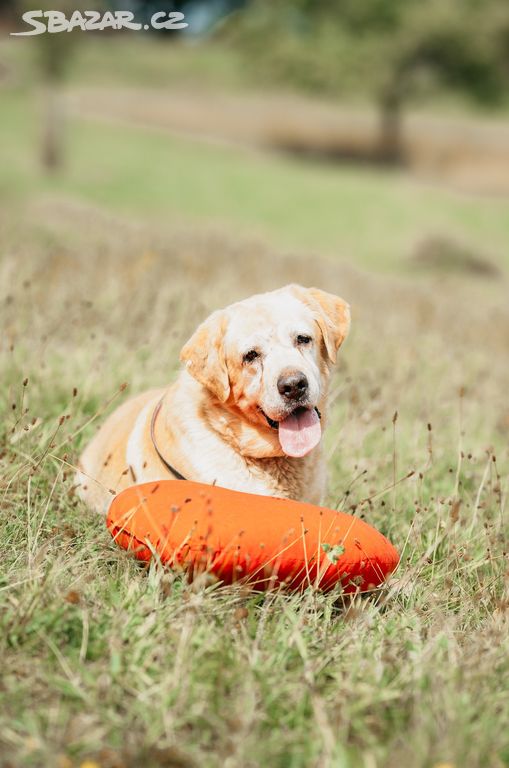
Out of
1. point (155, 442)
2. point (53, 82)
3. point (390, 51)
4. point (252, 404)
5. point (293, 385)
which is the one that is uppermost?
point (293, 385)

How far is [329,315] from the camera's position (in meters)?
3.72

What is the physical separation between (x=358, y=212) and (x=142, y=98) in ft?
58.6

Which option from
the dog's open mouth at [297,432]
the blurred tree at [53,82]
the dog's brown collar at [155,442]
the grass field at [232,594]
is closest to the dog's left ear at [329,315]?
the dog's open mouth at [297,432]

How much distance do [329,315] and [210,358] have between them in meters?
0.62

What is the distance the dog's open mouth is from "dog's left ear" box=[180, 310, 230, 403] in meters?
0.23

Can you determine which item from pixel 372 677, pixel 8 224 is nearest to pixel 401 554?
pixel 372 677

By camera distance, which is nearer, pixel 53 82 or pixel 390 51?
pixel 53 82

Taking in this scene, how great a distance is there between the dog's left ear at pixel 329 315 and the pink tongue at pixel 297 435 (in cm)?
37

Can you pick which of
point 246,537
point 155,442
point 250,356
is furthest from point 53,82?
point 246,537

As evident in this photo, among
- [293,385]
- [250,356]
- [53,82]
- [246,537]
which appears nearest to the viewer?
[246,537]

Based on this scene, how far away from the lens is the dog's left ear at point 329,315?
3617 millimetres

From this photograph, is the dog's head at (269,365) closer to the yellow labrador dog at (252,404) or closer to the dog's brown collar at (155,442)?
the yellow labrador dog at (252,404)

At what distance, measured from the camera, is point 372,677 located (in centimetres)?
255

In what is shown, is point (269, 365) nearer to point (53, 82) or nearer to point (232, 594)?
point (232, 594)
